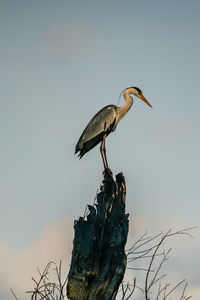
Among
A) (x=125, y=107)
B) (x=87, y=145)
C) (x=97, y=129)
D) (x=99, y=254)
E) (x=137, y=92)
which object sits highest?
(x=137, y=92)

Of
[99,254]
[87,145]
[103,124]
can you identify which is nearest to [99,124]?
[103,124]

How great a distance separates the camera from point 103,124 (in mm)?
10164

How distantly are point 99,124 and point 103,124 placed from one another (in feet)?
0.28

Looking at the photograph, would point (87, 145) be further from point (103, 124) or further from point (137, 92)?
point (137, 92)

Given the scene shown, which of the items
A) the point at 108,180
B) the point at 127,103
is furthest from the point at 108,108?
the point at 108,180

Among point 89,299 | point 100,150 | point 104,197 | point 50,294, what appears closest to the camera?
point 50,294

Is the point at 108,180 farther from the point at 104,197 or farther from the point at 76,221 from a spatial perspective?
the point at 76,221

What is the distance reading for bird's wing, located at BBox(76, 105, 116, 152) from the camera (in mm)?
9867

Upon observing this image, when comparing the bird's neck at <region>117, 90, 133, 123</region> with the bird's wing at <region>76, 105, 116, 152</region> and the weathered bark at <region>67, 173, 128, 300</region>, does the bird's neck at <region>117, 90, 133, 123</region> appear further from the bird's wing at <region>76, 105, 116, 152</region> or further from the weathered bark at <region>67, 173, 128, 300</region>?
the weathered bark at <region>67, 173, 128, 300</region>

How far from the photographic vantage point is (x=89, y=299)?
5457mm

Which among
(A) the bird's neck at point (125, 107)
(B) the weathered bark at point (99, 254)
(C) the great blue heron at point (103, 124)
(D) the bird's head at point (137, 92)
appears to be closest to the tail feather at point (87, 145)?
(C) the great blue heron at point (103, 124)

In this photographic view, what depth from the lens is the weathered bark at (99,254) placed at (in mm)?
5480

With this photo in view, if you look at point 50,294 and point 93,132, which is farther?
point 93,132

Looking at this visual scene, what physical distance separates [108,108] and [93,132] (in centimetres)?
85
